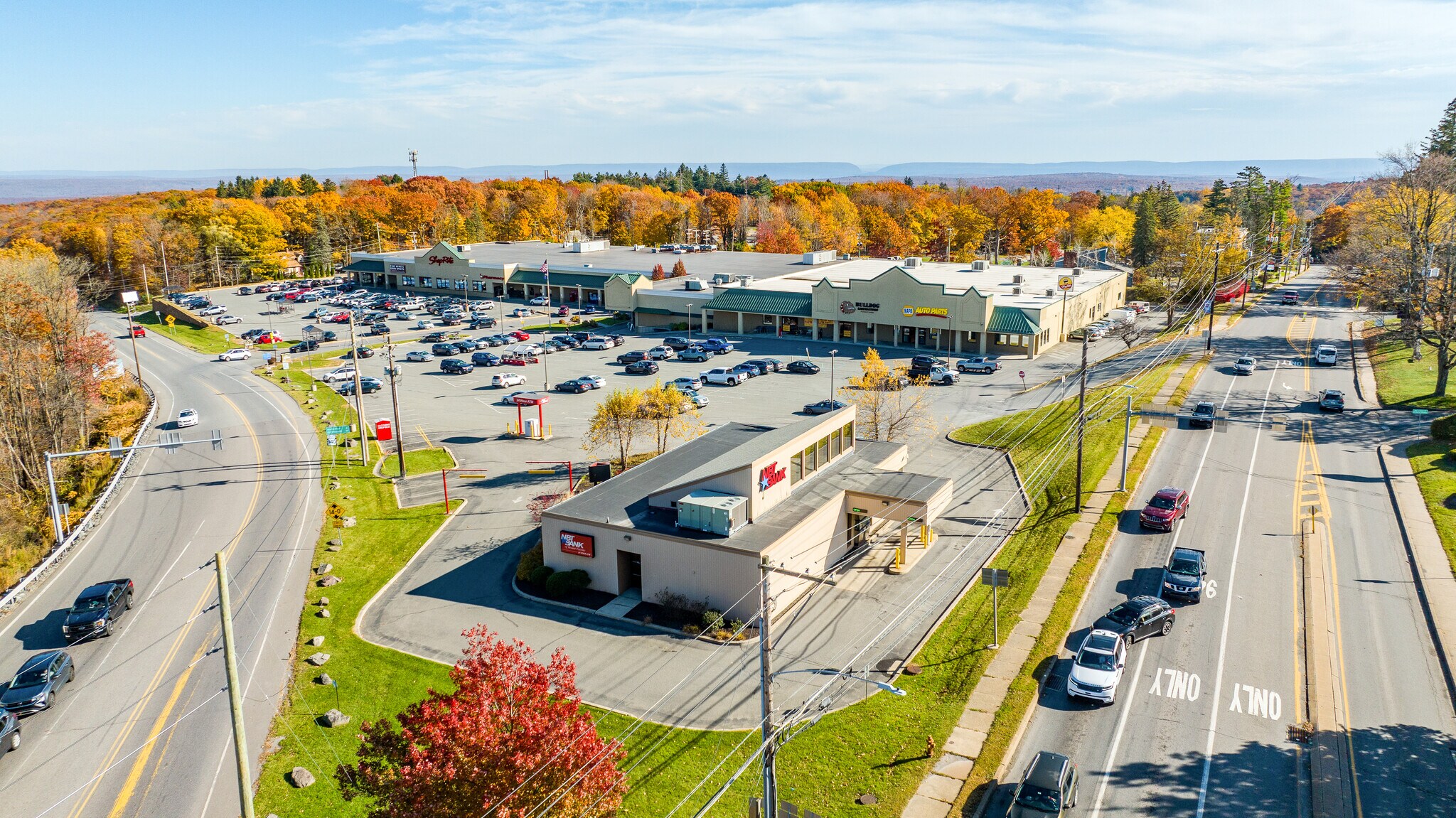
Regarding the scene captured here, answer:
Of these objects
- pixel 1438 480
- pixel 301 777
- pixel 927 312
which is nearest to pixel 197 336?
pixel 927 312

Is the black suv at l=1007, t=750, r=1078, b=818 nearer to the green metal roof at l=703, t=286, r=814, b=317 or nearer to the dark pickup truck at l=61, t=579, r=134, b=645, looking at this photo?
the dark pickup truck at l=61, t=579, r=134, b=645

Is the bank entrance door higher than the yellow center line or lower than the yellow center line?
higher

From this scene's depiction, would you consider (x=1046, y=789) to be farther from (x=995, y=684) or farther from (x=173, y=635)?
(x=173, y=635)

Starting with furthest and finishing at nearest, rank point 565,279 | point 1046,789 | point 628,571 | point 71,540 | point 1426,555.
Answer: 1. point 565,279
2. point 71,540
3. point 628,571
4. point 1426,555
5. point 1046,789

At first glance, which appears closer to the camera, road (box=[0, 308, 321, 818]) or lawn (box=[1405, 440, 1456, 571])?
road (box=[0, 308, 321, 818])

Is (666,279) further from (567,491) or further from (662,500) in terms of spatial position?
(662,500)

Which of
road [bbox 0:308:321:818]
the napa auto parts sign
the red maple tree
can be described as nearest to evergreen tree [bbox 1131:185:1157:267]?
the napa auto parts sign

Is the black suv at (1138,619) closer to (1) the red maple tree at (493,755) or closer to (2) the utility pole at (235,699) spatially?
(1) the red maple tree at (493,755)
